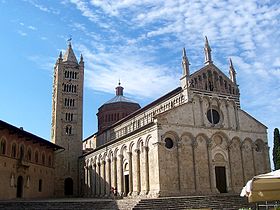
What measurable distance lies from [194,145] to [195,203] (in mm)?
6704

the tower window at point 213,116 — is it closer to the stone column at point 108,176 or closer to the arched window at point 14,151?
the stone column at point 108,176

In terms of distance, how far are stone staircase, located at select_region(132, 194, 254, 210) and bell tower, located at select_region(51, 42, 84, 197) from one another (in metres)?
25.0

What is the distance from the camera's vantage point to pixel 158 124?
2928 cm

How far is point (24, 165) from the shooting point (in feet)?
111

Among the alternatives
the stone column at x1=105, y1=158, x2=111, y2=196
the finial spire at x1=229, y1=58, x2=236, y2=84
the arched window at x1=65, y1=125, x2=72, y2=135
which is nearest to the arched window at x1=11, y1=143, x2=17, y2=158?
the stone column at x1=105, y1=158, x2=111, y2=196

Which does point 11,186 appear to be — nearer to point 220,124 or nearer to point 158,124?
point 158,124

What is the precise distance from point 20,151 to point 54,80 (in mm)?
21125

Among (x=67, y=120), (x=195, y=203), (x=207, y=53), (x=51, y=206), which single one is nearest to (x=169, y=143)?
(x=195, y=203)

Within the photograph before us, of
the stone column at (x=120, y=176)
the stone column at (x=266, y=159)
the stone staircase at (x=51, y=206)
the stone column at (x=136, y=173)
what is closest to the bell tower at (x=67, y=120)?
the stone column at (x=120, y=176)

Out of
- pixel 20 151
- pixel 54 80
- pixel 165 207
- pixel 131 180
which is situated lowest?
pixel 165 207

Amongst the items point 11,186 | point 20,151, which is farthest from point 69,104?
point 11,186

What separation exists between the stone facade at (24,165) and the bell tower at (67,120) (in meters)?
4.79

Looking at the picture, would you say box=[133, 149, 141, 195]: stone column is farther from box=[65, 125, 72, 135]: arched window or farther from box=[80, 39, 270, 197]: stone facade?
box=[65, 125, 72, 135]: arched window

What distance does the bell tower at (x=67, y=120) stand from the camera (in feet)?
158
